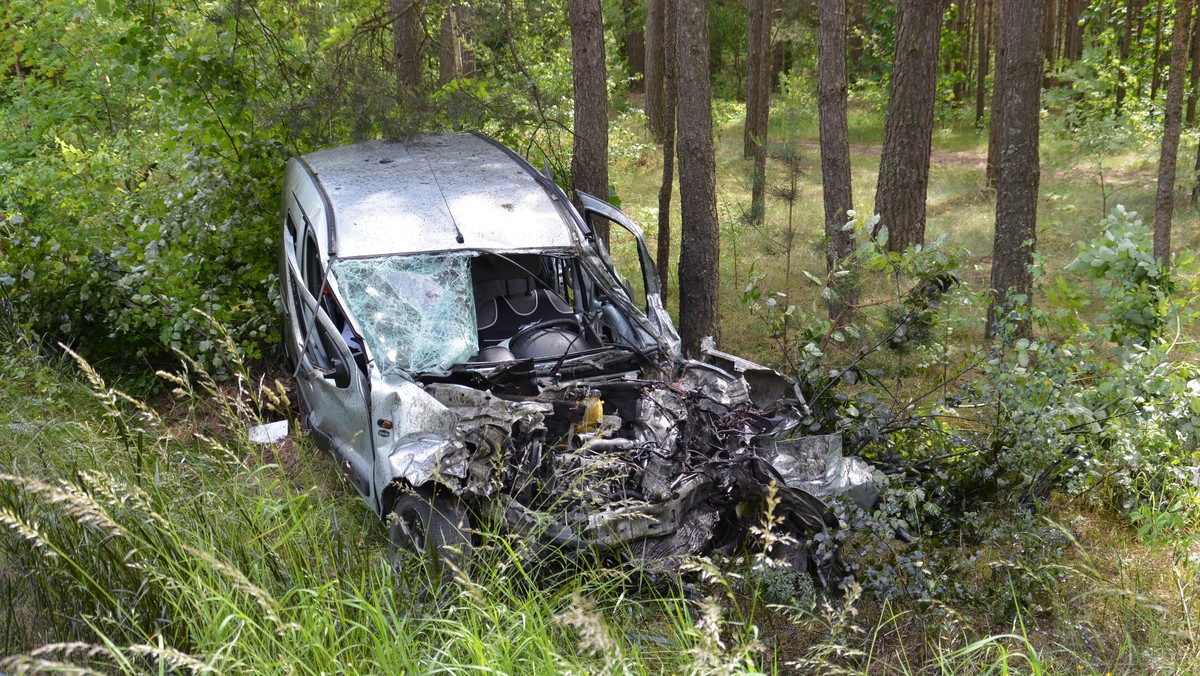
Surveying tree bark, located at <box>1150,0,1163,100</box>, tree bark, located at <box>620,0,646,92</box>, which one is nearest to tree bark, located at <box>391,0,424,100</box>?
tree bark, located at <box>1150,0,1163,100</box>

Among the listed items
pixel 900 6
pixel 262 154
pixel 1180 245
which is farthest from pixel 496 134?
pixel 1180 245

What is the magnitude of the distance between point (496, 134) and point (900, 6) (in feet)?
15.2

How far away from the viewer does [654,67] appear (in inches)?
687

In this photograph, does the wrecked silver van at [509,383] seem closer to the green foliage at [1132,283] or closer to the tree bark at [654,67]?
the green foliage at [1132,283]

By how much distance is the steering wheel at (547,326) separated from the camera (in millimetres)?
5984

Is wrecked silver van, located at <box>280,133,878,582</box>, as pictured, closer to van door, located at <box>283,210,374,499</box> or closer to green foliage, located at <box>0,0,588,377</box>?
van door, located at <box>283,210,374,499</box>

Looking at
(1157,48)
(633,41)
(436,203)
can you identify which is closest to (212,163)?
(436,203)

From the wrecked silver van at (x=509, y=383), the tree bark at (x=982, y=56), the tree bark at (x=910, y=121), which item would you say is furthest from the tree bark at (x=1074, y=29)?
the wrecked silver van at (x=509, y=383)

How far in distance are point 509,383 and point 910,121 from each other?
→ 6.68m

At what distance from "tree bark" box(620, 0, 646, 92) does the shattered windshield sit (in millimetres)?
23335

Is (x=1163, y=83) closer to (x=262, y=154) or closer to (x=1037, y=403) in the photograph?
(x=1037, y=403)

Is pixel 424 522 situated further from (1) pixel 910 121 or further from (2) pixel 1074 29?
(2) pixel 1074 29

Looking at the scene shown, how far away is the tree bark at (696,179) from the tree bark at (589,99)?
28.7 inches

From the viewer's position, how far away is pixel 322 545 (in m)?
3.65
